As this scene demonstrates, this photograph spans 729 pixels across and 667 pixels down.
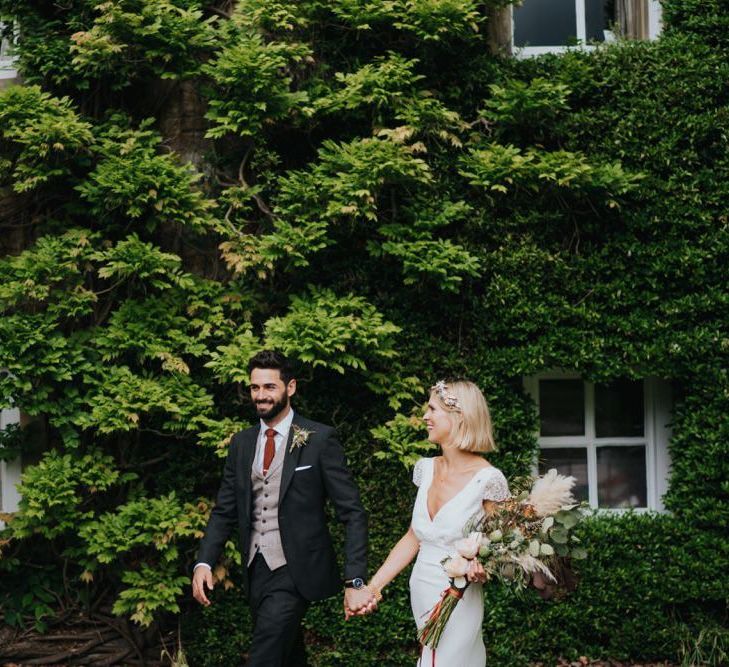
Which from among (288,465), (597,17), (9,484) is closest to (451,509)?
(288,465)

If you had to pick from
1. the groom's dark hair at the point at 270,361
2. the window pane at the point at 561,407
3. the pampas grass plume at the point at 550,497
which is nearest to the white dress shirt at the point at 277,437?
the groom's dark hair at the point at 270,361

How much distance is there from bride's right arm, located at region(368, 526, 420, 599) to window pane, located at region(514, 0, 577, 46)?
4.67 metres

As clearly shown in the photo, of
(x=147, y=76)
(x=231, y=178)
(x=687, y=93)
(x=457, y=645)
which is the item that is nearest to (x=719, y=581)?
(x=457, y=645)

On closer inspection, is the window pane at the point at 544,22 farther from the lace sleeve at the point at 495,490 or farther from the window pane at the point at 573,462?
the lace sleeve at the point at 495,490

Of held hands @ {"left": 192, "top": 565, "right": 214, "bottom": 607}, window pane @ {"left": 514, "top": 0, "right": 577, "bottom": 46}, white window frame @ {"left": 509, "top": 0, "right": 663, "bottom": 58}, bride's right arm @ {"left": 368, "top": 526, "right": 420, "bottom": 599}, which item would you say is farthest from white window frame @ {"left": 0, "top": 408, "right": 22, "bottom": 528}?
window pane @ {"left": 514, "top": 0, "right": 577, "bottom": 46}

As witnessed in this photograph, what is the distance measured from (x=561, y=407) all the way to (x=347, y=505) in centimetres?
303

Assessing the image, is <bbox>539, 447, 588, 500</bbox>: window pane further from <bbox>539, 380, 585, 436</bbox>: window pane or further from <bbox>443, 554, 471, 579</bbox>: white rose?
<bbox>443, 554, 471, 579</bbox>: white rose

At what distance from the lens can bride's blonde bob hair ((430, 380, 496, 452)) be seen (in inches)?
177

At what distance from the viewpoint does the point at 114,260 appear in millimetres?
6820

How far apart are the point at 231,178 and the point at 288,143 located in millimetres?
545

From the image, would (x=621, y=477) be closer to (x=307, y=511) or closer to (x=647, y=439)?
(x=647, y=439)

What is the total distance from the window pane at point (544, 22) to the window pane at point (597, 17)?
124mm

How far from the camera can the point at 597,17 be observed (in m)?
7.61

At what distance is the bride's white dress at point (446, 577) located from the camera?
14.1 ft
